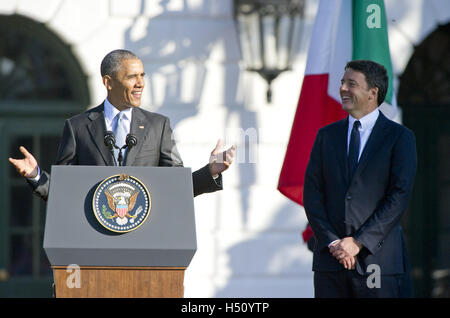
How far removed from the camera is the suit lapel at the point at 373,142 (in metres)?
3.93

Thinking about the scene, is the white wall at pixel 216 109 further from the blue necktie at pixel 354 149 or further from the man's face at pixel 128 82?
the man's face at pixel 128 82

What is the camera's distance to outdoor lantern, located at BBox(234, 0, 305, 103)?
6969 millimetres

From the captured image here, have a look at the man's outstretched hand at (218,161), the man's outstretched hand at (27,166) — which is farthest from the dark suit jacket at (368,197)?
the man's outstretched hand at (27,166)

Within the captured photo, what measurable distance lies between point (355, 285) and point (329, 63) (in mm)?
2111

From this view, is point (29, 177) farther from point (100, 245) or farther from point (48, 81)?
point (48, 81)

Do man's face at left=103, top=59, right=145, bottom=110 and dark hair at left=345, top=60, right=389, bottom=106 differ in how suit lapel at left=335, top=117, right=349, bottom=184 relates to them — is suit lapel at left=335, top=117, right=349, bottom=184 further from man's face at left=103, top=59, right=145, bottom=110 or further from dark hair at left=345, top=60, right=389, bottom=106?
man's face at left=103, top=59, right=145, bottom=110

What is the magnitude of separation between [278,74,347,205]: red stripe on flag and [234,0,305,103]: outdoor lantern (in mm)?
1444

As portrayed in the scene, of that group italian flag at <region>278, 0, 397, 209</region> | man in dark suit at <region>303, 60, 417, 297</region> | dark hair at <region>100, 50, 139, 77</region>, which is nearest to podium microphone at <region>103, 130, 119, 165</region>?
dark hair at <region>100, 50, 139, 77</region>

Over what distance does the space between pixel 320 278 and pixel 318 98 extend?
1792 mm

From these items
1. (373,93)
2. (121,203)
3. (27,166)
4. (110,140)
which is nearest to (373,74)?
(373,93)

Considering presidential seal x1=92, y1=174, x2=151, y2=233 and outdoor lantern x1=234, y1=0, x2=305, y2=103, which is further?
outdoor lantern x1=234, y1=0, x2=305, y2=103

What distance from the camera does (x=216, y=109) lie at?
711 centimetres

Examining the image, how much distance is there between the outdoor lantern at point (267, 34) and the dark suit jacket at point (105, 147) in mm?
3142
